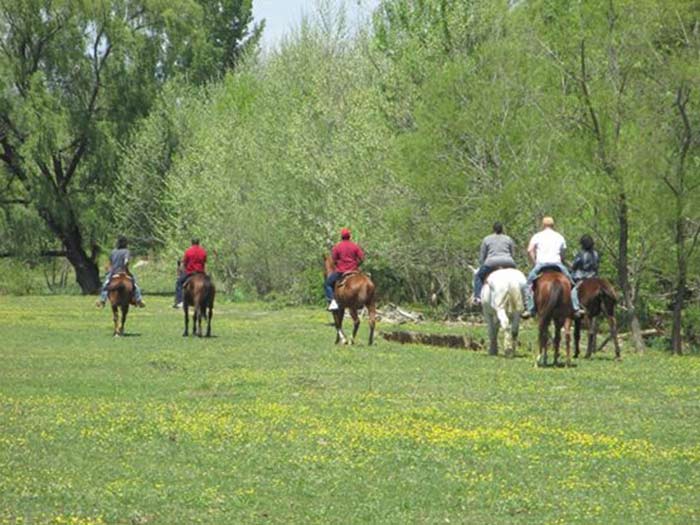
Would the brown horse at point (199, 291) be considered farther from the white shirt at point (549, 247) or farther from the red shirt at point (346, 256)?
the white shirt at point (549, 247)

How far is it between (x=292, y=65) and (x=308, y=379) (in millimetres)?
39491

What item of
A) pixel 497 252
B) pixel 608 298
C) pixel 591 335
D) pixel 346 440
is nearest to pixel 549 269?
pixel 497 252

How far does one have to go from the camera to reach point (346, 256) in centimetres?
3044

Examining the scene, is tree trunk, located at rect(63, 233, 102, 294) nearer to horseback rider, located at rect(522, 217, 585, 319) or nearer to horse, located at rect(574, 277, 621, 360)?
horse, located at rect(574, 277, 621, 360)

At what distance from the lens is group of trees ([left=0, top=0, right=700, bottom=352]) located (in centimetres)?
3083

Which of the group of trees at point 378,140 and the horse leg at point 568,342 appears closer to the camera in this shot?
the horse leg at point 568,342

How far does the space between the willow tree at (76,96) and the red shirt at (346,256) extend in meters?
36.7

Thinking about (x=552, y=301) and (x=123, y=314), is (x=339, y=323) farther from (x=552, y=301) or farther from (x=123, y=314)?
(x=552, y=301)

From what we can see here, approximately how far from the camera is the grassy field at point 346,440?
11.2 m

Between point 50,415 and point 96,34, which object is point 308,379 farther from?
point 96,34

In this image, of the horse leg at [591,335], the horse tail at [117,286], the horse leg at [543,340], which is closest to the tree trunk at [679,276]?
the horse leg at [591,335]

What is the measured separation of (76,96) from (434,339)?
3698cm

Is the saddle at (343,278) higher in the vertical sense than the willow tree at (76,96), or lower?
lower

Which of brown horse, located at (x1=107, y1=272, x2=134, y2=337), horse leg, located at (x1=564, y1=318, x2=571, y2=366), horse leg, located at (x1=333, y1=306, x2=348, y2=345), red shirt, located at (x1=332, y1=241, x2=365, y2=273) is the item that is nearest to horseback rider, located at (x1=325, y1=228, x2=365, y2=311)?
red shirt, located at (x1=332, y1=241, x2=365, y2=273)
